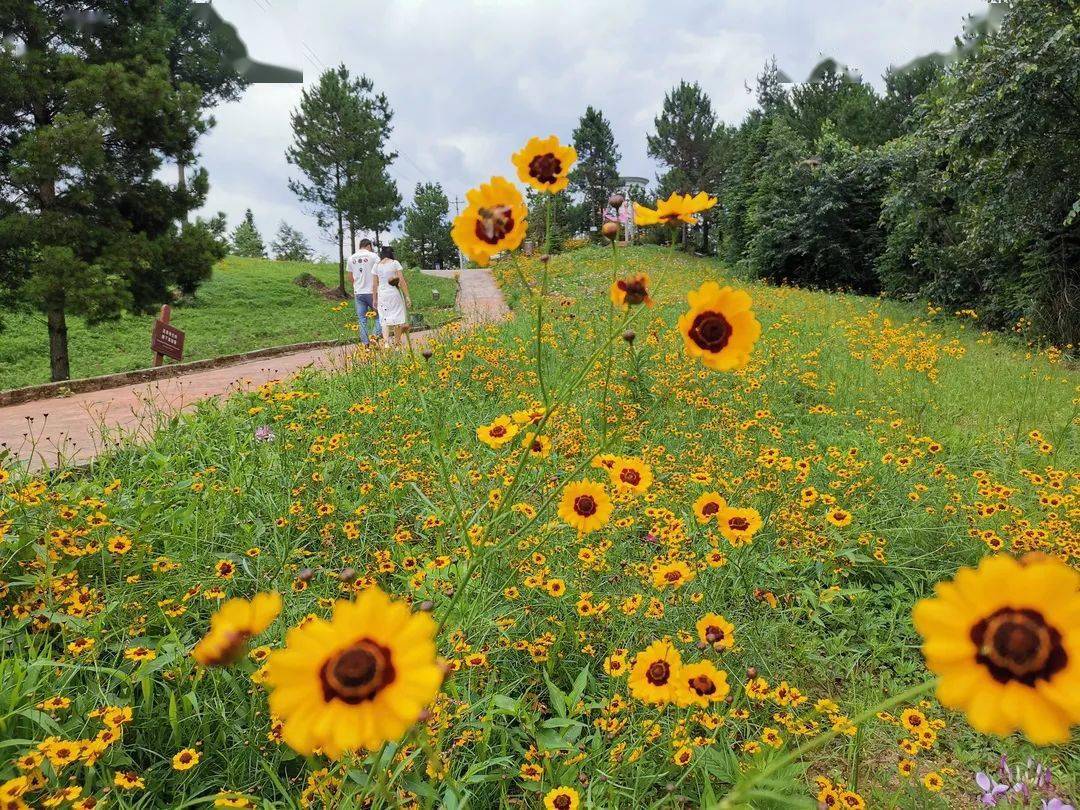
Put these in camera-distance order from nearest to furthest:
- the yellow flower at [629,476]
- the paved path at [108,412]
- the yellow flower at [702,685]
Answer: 1. the yellow flower at [702,685]
2. the yellow flower at [629,476]
3. the paved path at [108,412]

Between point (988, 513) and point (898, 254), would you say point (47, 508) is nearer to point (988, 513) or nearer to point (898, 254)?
point (988, 513)

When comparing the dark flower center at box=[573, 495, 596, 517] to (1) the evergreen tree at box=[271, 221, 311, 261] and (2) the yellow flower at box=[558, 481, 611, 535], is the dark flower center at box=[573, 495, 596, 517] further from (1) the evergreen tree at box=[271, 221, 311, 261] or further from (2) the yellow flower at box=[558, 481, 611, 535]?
(1) the evergreen tree at box=[271, 221, 311, 261]

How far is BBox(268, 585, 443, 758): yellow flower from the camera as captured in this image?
0.48m

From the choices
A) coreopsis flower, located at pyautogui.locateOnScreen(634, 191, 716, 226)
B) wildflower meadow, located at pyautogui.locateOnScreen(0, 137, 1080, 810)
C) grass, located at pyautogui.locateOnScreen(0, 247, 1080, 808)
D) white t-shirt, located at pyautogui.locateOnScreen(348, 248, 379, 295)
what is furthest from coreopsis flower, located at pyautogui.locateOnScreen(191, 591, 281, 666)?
white t-shirt, located at pyautogui.locateOnScreen(348, 248, 379, 295)

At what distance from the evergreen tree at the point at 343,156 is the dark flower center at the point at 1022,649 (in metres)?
19.9

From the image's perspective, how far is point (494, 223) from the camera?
3.00ft

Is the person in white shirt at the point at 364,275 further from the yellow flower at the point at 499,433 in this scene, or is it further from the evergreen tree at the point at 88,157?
the yellow flower at the point at 499,433

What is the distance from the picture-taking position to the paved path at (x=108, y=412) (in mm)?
3053

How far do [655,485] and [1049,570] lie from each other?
2.05m

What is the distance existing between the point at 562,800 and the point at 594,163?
123ft

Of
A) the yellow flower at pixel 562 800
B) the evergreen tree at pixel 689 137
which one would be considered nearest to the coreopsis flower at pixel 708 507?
the yellow flower at pixel 562 800

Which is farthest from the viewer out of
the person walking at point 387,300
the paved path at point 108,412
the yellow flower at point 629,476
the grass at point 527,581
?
the person walking at point 387,300

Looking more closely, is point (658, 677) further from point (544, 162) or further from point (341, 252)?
point (341, 252)

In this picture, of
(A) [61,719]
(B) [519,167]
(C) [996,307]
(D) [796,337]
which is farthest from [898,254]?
(A) [61,719]
